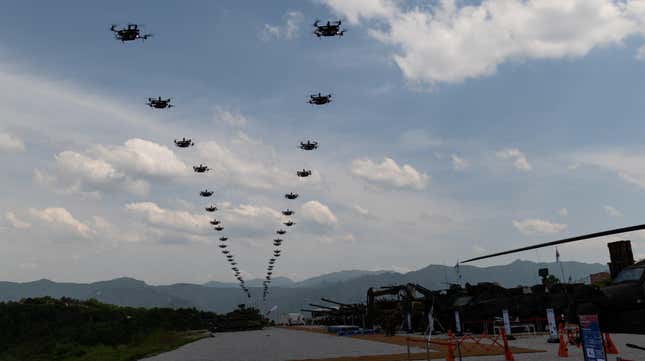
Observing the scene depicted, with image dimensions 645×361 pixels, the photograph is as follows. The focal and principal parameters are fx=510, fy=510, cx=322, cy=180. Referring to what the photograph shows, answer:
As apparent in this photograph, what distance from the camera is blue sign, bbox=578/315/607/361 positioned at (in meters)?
10.8

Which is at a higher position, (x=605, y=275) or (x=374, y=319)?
(x=605, y=275)

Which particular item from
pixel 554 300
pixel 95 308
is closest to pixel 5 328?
pixel 95 308

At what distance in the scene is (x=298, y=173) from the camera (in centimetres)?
5425

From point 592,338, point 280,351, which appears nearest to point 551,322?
point 280,351

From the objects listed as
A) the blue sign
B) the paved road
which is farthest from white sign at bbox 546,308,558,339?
the blue sign

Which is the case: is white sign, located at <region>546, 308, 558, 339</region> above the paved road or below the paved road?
above

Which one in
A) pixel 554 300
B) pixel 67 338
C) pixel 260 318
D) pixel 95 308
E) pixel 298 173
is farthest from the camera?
pixel 95 308

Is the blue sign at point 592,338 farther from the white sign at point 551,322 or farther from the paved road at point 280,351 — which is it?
the white sign at point 551,322

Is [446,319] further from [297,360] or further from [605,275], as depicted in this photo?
[605,275]

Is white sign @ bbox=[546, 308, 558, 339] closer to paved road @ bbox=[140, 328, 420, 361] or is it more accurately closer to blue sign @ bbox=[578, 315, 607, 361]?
paved road @ bbox=[140, 328, 420, 361]

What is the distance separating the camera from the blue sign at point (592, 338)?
1076 centimetres

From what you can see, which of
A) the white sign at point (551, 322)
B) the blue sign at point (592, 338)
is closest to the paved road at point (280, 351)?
the white sign at point (551, 322)

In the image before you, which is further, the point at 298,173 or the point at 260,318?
the point at 260,318

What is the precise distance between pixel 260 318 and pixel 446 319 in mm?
57593
